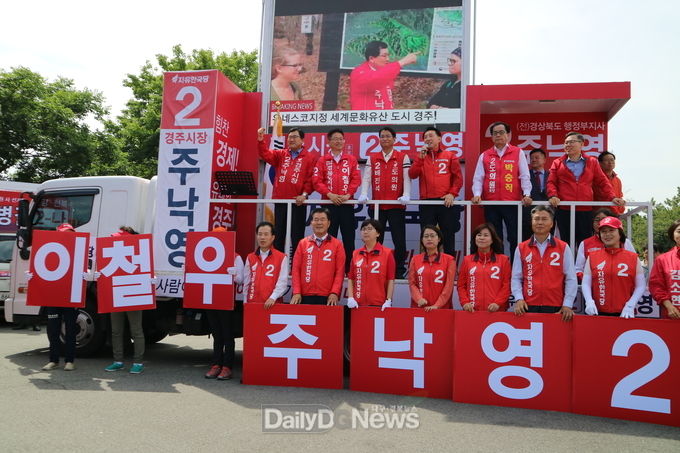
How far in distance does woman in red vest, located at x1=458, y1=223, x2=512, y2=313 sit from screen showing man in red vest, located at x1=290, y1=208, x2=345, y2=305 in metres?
1.25

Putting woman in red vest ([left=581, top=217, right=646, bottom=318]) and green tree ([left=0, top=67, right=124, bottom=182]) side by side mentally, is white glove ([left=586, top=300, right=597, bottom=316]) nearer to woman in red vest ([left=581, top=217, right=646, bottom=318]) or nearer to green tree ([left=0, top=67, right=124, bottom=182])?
woman in red vest ([left=581, top=217, right=646, bottom=318])

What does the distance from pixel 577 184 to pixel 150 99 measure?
1882 cm

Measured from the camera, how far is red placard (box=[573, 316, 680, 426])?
4.32 meters

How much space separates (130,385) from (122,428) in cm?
146

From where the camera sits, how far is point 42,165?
19.7 m

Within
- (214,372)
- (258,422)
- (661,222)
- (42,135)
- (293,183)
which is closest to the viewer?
(258,422)

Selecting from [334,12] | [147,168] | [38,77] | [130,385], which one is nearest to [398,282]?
[130,385]

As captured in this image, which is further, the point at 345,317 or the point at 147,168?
the point at 147,168

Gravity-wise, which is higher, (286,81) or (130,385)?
(286,81)

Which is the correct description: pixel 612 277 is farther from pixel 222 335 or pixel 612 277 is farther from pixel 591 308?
pixel 222 335

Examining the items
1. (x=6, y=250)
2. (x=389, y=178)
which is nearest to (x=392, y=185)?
(x=389, y=178)

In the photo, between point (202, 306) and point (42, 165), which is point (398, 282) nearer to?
point (202, 306)

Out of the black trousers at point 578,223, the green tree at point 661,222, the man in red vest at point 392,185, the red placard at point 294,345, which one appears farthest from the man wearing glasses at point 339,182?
the green tree at point 661,222

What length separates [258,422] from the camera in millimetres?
4090
